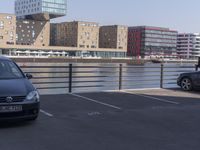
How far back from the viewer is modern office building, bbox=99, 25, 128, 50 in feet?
439

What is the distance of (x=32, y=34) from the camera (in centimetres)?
14275

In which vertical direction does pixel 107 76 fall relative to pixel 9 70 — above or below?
below

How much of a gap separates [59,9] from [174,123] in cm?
15157

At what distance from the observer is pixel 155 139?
7.78 meters

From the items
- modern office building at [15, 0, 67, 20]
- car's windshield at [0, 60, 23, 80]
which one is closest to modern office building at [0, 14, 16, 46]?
modern office building at [15, 0, 67, 20]

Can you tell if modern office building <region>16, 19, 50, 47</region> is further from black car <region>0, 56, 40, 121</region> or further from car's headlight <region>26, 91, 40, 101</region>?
car's headlight <region>26, 91, 40, 101</region>

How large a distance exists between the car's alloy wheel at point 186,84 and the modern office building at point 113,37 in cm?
11476

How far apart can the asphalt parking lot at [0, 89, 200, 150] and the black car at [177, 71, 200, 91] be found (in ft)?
10.1

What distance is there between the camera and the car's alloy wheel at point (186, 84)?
683 inches

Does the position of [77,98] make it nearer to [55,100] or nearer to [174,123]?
[55,100]

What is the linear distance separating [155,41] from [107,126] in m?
104

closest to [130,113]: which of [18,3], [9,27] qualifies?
[9,27]

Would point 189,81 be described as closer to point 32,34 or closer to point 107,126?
point 107,126

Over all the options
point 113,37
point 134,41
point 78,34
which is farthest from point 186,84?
point 113,37
